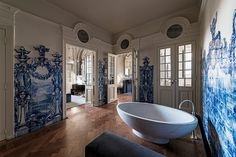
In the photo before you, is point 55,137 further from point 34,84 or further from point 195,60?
point 195,60

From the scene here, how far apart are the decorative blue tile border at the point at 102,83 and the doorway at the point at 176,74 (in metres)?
2.30

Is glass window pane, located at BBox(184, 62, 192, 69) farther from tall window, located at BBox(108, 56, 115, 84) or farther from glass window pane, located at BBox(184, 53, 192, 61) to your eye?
tall window, located at BBox(108, 56, 115, 84)

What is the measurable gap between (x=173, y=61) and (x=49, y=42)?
3.74m

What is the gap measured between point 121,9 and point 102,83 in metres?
2.91

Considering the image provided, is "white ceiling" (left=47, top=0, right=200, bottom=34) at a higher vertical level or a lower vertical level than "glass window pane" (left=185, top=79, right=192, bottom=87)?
higher

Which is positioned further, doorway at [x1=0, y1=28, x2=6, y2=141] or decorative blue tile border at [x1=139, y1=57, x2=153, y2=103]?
decorative blue tile border at [x1=139, y1=57, x2=153, y2=103]

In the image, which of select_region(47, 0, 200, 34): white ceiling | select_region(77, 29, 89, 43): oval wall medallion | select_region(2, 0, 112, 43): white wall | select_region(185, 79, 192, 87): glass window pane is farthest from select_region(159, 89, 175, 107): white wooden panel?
select_region(2, 0, 112, 43): white wall

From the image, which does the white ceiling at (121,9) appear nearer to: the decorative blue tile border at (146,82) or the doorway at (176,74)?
the doorway at (176,74)

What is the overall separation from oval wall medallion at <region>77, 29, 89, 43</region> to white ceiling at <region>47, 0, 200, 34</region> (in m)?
0.47

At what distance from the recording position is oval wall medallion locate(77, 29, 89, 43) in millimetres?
4367

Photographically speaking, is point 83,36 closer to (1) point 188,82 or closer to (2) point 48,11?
(2) point 48,11

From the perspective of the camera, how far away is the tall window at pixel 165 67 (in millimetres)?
4422

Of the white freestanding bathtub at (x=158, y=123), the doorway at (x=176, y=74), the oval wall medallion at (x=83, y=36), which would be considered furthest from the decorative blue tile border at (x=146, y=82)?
the oval wall medallion at (x=83, y=36)

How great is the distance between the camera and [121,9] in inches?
157
